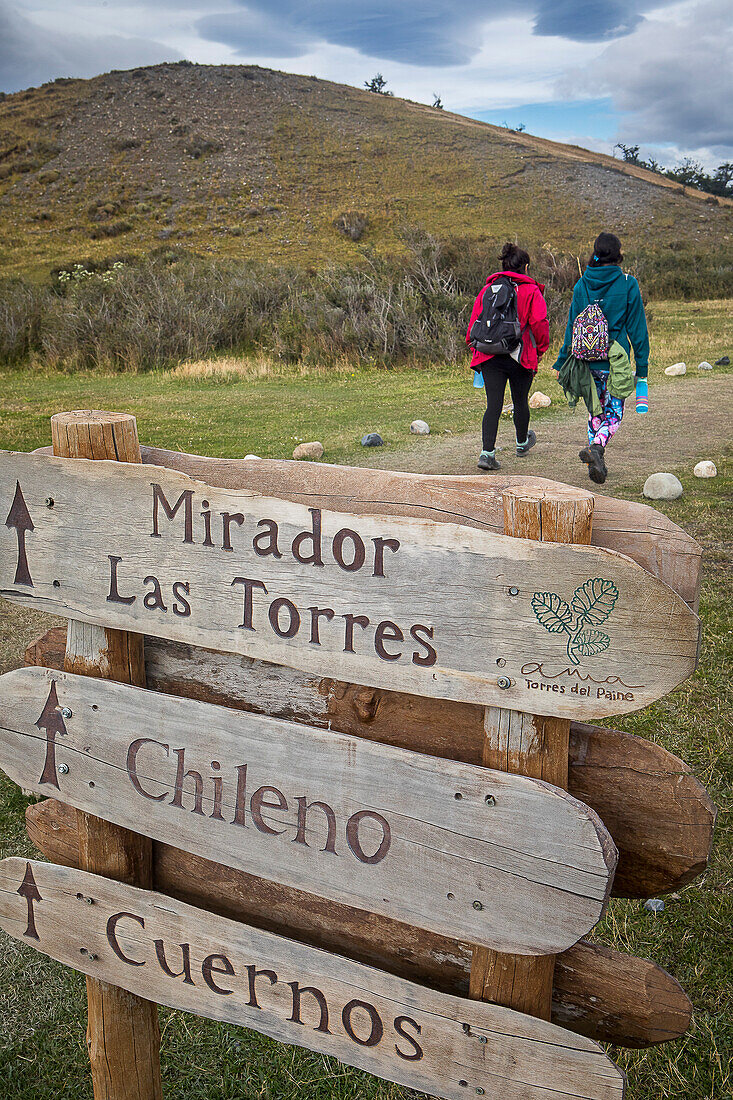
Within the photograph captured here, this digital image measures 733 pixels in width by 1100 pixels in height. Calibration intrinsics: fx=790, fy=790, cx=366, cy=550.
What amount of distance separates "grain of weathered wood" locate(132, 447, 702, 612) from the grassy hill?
32820mm

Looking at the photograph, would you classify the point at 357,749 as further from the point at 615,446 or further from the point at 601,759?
the point at 615,446

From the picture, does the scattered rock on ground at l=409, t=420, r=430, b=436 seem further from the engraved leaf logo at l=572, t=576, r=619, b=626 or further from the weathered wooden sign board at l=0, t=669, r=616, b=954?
the engraved leaf logo at l=572, t=576, r=619, b=626

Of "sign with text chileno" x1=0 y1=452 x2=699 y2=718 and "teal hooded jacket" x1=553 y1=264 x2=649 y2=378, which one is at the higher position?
"teal hooded jacket" x1=553 y1=264 x2=649 y2=378

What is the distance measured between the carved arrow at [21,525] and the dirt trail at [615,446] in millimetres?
5877

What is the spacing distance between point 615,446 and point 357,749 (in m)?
7.89

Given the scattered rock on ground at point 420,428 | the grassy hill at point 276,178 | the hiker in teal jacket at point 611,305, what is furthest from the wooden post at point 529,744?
the grassy hill at point 276,178

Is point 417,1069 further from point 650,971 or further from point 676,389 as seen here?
point 676,389

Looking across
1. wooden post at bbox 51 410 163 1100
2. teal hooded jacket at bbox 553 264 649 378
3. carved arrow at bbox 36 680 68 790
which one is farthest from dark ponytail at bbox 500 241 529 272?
carved arrow at bbox 36 680 68 790

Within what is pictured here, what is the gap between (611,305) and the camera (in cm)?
629

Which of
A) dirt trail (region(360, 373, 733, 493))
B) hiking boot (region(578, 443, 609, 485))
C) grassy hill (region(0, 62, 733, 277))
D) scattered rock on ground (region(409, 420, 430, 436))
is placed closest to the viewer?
hiking boot (region(578, 443, 609, 485))

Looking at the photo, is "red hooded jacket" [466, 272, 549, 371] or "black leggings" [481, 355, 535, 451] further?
"black leggings" [481, 355, 535, 451]

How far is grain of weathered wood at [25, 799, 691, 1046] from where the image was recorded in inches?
54.5

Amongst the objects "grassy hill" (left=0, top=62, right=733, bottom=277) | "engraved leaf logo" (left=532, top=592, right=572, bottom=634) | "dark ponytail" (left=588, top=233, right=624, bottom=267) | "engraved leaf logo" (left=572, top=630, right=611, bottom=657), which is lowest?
"engraved leaf logo" (left=572, top=630, right=611, bottom=657)

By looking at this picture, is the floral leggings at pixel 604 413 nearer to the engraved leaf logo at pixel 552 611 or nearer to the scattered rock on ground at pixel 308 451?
the scattered rock on ground at pixel 308 451
